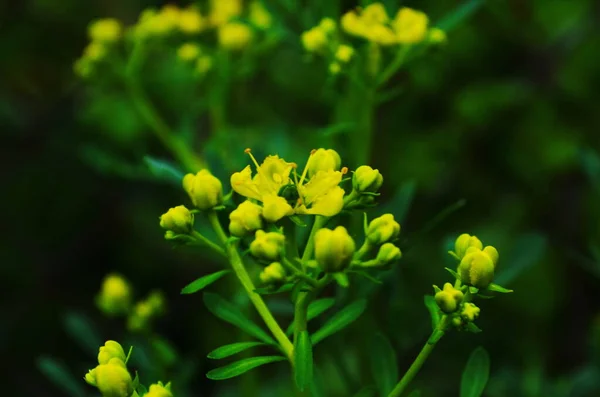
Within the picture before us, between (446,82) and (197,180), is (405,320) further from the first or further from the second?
(446,82)

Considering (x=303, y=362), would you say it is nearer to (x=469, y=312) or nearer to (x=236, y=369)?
(x=236, y=369)

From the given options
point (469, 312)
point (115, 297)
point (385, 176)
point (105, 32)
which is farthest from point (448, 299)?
point (385, 176)

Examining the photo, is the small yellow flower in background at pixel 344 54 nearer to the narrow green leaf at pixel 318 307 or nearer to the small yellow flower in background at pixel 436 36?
the small yellow flower in background at pixel 436 36

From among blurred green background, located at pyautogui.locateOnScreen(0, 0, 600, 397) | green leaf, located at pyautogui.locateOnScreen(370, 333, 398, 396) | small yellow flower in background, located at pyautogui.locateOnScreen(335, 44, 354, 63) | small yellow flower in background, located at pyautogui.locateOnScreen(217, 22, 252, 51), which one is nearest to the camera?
green leaf, located at pyautogui.locateOnScreen(370, 333, 398, 396)

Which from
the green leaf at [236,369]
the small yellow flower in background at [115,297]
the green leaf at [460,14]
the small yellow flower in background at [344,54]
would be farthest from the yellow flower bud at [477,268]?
the small yellow flower in background at [115,297]

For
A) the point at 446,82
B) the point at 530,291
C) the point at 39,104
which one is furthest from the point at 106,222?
the point at 530,291

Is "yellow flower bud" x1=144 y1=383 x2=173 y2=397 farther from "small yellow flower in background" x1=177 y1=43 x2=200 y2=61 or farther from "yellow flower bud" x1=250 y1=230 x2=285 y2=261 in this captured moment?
"small yellow flower in background" x1=177 y1=43 x2=200 y2=61

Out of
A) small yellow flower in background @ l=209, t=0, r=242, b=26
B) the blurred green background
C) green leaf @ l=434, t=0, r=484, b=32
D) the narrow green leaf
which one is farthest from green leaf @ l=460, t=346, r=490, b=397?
small yellow flower in background @ l=209, t=0, r=242, b=26
